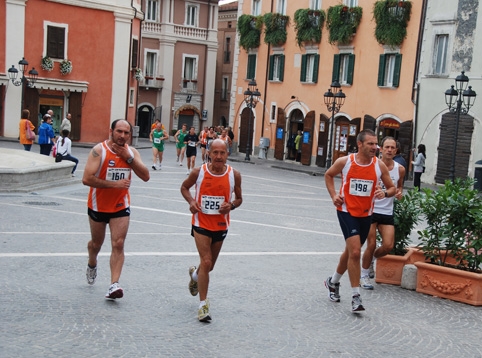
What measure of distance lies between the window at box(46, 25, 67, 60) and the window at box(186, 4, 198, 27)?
21.4 meters

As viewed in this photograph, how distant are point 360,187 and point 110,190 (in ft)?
8.64

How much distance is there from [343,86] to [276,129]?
6805mm

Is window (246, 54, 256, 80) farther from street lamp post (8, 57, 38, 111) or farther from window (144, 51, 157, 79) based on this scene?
window (144, 51, 157, 79)

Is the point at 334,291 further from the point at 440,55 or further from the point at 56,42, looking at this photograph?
the point at 56,42

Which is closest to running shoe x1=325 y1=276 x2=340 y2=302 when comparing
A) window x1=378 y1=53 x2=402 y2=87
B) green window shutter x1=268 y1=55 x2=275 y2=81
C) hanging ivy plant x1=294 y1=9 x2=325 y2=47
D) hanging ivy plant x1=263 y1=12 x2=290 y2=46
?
window x1=378 y1=53 x2=402 y2=87

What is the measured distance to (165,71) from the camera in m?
62.4

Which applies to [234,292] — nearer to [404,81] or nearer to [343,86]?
[404,81]

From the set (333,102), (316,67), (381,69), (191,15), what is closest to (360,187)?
(333,102)

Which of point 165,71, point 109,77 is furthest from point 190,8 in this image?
point 109,77

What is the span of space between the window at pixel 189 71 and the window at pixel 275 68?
56.8 feet

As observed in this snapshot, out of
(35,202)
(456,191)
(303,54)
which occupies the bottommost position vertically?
(35,202)

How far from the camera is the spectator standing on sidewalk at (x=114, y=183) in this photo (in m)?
8.22

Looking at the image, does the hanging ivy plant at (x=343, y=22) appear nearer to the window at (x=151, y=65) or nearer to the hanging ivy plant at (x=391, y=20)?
the hanging ivy plant at (x=391, y=20)

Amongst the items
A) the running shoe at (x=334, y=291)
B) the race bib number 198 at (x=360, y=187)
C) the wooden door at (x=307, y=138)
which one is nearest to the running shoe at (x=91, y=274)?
the running shoe at (x=334, y=291)
